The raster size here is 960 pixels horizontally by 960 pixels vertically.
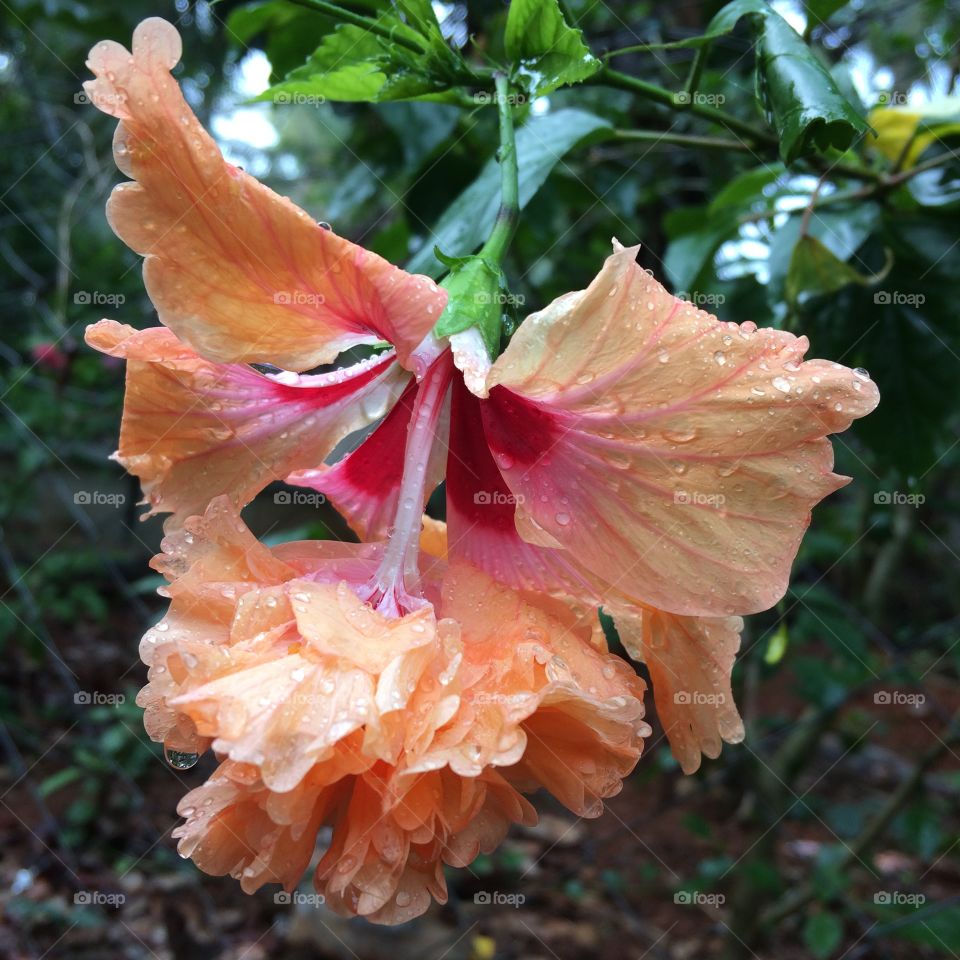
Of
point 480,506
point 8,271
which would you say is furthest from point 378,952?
point 8,271

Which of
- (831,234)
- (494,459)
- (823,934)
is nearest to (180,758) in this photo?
(494,459)

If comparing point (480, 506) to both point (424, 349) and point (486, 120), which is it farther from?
point (486, 120)

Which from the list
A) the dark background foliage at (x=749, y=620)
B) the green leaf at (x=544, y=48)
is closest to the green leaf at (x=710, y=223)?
the dark background foliage at (x=749, y=620)

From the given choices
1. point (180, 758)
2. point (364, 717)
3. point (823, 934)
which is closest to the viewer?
point (364, 717)

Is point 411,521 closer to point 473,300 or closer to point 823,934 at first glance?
point 473,300

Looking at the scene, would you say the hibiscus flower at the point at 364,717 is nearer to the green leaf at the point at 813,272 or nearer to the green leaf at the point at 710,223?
the green leaf at the point at 813,272

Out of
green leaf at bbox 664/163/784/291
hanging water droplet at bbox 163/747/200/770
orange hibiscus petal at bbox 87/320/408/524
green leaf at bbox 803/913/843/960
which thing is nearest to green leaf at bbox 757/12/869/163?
green leaf at bbox 664/163/784/291
